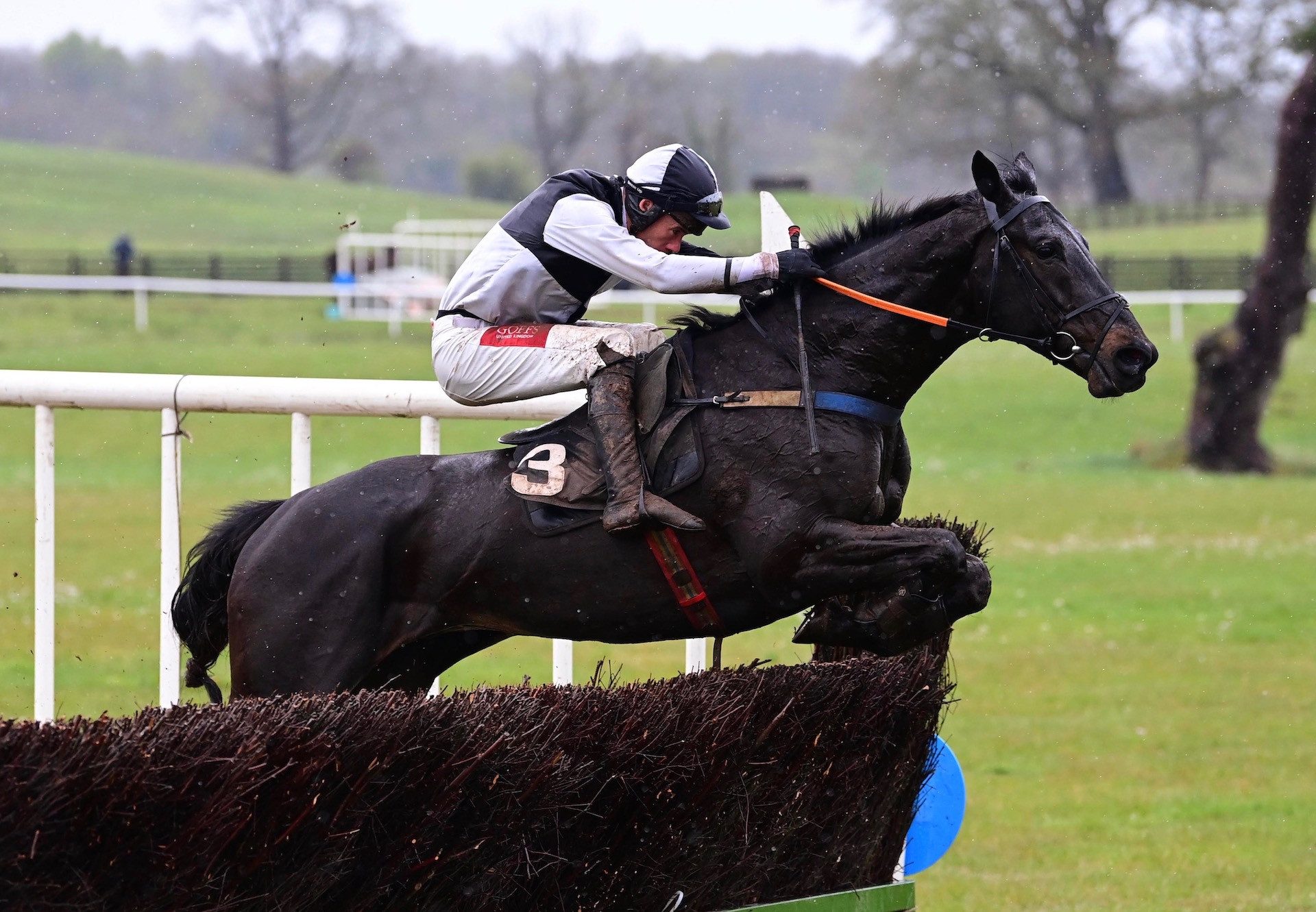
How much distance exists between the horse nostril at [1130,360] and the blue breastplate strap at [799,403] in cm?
58

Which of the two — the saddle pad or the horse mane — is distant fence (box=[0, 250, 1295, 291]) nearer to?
the horse mane

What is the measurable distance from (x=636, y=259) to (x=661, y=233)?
0.95ft

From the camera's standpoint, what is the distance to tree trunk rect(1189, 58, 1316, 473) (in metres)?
16.5

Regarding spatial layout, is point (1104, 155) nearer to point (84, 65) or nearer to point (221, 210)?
point (221, 210)

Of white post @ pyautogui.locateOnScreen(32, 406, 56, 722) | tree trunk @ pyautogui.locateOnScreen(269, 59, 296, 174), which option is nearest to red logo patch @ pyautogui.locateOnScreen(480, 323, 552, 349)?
white post @ pyautogui.locateOnScreen(32, 406, 56, 722)

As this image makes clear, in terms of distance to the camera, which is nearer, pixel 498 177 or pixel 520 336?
pixel 520 336

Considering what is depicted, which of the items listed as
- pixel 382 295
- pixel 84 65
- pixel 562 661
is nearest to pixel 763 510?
pixel 562 661

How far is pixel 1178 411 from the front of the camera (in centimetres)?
2152

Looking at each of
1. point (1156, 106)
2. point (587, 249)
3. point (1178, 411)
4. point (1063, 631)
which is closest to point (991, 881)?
point (587, 249)

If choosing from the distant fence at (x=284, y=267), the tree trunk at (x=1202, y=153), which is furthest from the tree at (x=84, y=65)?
the tree trunk at (x=1202, y=153)

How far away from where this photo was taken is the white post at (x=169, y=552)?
4.80 m

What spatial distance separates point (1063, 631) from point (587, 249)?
7.84 metres

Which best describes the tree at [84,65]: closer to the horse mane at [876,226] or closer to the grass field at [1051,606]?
the grass field at [1051,606]

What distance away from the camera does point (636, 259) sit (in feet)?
14.1
